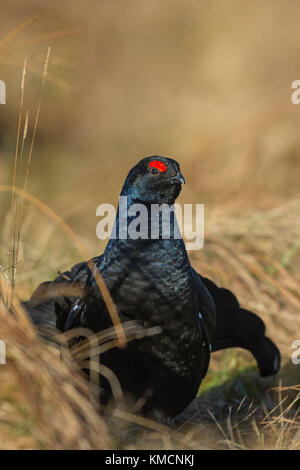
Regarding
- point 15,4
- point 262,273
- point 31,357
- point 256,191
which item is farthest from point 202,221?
point 15,4

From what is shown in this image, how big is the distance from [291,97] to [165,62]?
3.56 metres

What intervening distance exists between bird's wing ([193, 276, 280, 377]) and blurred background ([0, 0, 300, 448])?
186 cm

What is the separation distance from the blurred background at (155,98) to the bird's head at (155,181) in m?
2.40

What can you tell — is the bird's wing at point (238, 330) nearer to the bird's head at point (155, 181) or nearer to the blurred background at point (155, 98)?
the bird's head at point (155, 181)

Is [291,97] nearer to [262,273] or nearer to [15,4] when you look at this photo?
[262,273]

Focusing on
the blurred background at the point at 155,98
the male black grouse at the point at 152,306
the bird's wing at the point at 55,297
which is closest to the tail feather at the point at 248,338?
the male black grouse at the point at 152,306

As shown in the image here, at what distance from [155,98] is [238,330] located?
625 centimetres

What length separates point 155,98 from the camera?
8.63m

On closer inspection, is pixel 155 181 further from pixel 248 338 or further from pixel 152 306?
pixel 248 338

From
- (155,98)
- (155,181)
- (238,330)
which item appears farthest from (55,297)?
(155,98)

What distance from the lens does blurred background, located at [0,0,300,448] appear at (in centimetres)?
534

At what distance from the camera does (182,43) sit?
8.55m

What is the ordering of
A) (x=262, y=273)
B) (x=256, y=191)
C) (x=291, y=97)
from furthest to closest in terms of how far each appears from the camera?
1. (x=291, y=97)
2. (x=256, y=191)
3. (x=262, y=273)

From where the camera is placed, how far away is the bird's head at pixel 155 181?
2234mm
